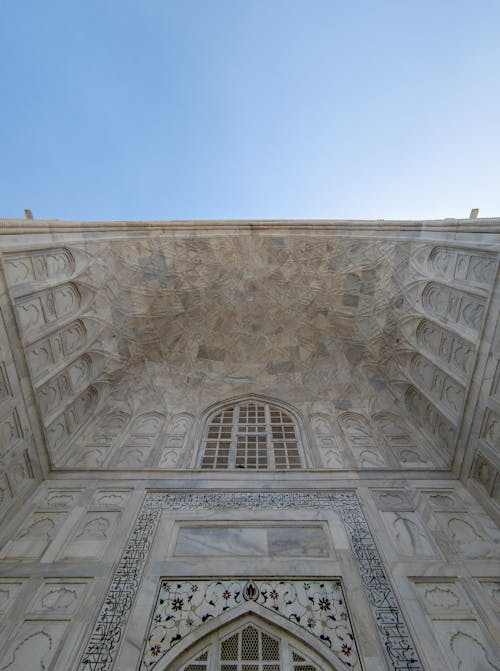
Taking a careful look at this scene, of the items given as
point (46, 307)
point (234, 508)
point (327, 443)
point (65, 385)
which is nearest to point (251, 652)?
point (234, 508)

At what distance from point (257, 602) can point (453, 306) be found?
521 centimetres

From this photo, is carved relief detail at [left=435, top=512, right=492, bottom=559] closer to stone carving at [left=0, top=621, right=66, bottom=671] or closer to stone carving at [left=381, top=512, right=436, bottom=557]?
stone carving at [left=381, top=512, right=436, bottom=557]

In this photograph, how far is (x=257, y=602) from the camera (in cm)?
440

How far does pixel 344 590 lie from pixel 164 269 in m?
6.89

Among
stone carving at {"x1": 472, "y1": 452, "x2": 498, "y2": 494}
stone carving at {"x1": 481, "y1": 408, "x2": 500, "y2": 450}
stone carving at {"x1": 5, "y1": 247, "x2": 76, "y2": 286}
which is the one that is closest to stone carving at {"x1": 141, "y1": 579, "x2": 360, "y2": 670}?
stone carving at {"x1": 472, "y1": 452, "x2": 498, "y2": 494}

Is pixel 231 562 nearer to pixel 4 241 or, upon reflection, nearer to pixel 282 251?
pixel 4 241

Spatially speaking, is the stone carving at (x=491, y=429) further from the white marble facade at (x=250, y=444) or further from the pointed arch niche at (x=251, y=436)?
the pointed arch niche at (x=251, y=436)

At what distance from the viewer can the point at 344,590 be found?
4570 mm

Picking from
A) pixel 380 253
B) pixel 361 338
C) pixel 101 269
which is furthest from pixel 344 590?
pixel 101 269

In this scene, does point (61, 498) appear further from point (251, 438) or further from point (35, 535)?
point (251, 438)

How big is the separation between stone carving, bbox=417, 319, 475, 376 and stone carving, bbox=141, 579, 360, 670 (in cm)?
380

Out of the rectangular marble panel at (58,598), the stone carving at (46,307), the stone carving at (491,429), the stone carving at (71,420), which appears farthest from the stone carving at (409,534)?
the stone carving at (46,307)

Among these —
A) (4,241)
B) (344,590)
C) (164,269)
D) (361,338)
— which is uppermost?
(4,241)

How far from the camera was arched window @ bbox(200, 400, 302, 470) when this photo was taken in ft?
23.1
